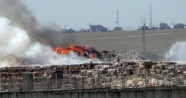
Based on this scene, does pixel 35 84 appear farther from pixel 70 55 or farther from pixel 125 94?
pixel 70 55

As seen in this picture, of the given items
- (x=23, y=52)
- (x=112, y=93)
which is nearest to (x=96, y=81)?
(x=112, y=93)

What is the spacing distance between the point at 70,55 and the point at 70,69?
81.3 feet

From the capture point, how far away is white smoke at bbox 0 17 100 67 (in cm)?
7875

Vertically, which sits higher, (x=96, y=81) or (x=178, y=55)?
(x=178, y=55)

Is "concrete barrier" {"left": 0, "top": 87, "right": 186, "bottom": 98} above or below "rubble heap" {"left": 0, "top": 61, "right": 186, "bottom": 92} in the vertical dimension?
A: below

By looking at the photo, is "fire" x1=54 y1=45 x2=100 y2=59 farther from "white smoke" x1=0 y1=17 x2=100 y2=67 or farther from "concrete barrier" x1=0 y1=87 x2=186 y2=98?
"concrete barrier" x1=0 y1=87 x2=186 y2=98

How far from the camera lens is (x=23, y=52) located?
8275 centimetres

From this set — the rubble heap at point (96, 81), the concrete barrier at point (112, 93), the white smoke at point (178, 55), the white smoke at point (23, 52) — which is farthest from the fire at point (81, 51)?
the concrete barrier at point (112, 93)

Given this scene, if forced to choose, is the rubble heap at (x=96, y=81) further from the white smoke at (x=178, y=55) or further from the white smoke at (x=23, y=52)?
the white smoke at (x=23, y=52)

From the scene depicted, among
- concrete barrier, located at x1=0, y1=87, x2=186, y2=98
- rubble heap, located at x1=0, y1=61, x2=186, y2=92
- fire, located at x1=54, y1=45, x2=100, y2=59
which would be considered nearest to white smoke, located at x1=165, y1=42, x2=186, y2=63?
fire, located at x1=54, y1=45, x2=100, y2=59

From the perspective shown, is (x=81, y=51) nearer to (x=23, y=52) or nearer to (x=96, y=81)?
(x=23, y=52)

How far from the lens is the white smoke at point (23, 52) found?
258 ft

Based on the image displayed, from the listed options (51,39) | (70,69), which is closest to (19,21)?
(51,39)

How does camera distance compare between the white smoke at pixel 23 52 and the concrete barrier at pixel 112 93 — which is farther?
the white smoke at pixel 23 52
